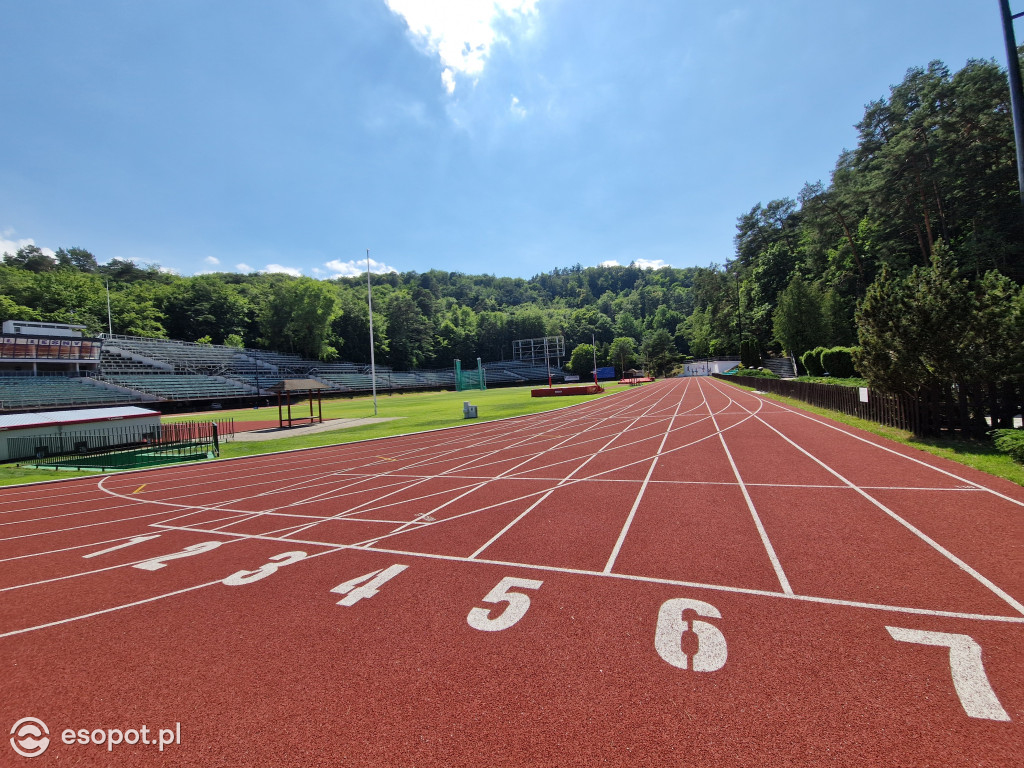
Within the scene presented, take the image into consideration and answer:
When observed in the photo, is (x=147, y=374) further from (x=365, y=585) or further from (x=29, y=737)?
(x=29, y=737)

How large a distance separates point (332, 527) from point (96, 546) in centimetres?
430

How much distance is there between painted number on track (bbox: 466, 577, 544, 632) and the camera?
471 centimetres

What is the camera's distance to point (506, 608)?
199 inches

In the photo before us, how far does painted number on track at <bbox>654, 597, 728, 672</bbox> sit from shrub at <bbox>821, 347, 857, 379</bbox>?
37.5 m

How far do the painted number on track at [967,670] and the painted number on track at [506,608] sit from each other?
375cm

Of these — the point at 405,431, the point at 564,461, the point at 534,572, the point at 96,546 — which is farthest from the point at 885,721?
the point at 405,431

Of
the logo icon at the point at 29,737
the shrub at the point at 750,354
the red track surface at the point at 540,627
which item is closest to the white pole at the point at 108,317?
the red track surface at the point at 540,627

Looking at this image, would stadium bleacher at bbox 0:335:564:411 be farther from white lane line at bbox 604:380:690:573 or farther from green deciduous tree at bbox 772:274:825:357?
green deciduous tree at bbox 772:274:825:357

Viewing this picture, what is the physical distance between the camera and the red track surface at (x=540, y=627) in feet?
10.4

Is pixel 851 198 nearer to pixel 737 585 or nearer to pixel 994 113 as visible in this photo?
pixel 994 113

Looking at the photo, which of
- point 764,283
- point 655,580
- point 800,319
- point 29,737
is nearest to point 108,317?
point 29,737

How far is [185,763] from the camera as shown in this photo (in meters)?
3.08

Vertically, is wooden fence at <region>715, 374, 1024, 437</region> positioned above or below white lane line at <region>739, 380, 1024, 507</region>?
above

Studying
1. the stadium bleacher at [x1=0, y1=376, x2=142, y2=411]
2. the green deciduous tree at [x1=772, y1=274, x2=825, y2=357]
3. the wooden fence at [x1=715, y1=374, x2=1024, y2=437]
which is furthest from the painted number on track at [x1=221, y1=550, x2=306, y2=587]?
the green deciduous tree at [x1=772, y1=274, x2=825, y2=357]
